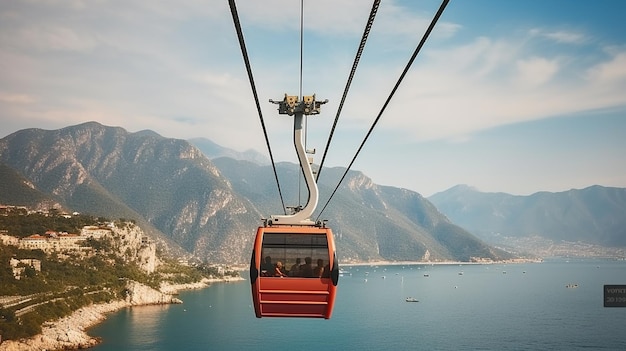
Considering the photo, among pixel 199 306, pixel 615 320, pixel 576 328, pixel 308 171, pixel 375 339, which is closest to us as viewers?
pixel 308 171

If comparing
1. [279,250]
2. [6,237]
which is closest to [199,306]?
[6,237]

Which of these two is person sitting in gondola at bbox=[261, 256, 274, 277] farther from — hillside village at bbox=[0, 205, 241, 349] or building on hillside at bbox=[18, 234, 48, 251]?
building on hillside at bbox=[18, 234, 48, 251]

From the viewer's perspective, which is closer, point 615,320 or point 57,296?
point 57,296

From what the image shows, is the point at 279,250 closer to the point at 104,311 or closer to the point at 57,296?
the point at 57,296

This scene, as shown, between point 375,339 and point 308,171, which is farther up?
point 308,171

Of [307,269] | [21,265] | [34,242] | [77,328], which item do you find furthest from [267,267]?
[34,242]

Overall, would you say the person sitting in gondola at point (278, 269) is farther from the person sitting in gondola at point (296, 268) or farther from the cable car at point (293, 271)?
the person sitting in gondola at point (296, 268)

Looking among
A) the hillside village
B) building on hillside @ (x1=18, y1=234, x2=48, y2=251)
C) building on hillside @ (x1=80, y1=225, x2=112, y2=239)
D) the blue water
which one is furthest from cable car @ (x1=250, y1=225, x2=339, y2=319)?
building on hillside @ (x1=80, y1=225, x2=112, y2=239)
